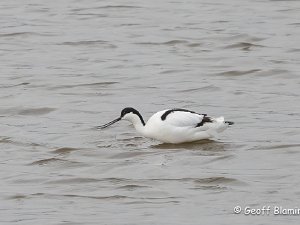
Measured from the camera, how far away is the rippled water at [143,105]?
35.5 ft

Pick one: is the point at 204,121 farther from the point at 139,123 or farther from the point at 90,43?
the point at 90,43

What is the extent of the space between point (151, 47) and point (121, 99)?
13.9ft

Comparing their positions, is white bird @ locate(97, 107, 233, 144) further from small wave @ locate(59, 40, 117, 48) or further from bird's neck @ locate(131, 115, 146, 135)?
small wave @ locate(59, 40, 117, 48)

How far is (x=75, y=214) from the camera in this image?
10375mm

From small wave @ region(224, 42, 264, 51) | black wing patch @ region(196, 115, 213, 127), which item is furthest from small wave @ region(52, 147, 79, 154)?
small wave @ region(224, 42, 264, 51)

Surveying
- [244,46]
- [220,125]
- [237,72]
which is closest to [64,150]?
[220,125]

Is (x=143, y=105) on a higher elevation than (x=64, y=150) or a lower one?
higher

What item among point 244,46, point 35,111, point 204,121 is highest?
point 244,46

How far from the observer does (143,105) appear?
1576 cm

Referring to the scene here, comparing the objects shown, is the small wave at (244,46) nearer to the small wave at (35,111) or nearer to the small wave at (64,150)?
the small wave at (35,111)

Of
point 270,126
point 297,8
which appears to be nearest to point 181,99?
point 270,126

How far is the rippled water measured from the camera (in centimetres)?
1083

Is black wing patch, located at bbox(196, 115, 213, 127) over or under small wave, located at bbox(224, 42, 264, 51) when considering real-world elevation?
under

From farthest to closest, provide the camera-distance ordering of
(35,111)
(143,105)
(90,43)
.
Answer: (90,43), (143,105), (35,111)
